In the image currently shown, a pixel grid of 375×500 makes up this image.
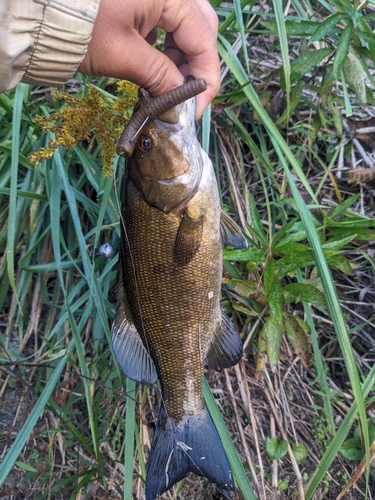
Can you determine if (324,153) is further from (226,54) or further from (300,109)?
(226,54)

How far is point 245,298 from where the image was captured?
221cm

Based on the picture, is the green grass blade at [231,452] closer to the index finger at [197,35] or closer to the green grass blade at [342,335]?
the green grass blade at [342,335]

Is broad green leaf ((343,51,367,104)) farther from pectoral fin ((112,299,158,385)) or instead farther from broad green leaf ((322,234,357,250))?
pectoral fin ((112,299,158,385))

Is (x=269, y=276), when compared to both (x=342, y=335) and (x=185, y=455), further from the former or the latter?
(x=185, y=455)

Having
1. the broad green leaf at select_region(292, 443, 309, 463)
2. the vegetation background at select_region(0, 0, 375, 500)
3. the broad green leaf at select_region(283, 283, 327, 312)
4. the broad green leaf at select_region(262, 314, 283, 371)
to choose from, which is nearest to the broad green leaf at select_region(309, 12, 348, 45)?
the vegetation background at select_region(0, 0, 375, 500)

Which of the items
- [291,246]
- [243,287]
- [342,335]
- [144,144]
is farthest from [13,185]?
[342,335]

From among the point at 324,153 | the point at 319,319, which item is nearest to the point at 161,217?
the point at 319,319

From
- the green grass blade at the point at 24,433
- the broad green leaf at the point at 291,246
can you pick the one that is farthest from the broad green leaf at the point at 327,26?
the green grass blade at the point at 24,433

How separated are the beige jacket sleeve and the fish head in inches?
14.2

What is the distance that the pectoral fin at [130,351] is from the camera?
1.66m

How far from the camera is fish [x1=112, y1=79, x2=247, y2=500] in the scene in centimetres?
150

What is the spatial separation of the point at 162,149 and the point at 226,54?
82cm

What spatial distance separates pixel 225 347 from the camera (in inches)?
69.1

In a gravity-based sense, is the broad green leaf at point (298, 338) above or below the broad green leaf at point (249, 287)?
below
